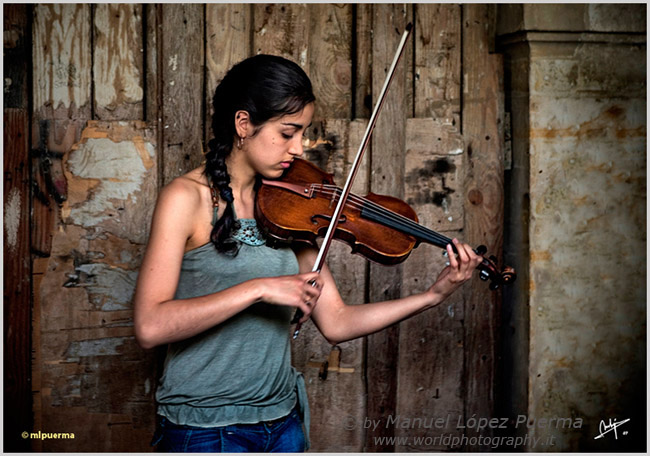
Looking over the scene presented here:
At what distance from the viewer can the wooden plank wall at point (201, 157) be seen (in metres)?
2.54

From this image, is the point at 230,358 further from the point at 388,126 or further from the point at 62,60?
the point at 62,60

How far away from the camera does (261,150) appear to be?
1815 mm

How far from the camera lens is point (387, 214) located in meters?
1.97

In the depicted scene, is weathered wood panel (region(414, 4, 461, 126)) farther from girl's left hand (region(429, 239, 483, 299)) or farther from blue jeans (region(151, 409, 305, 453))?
blue jeans (region(151, 409, 305, 453))

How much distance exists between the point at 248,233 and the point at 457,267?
626 mm

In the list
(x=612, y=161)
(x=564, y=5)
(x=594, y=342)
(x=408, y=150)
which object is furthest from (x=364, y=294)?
(x=564, y=5)

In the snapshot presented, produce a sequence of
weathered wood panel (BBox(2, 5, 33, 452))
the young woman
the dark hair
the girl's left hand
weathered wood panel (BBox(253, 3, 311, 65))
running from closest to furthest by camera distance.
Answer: the young woman < the dark hair < the girl's left hand < weathered wood panel (BBox(2, 5, 33, 452)) < weathered wood panel (BBox(253, 3, 311, 65))

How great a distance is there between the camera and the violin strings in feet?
6.40

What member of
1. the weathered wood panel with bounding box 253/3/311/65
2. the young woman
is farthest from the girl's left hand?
the weathered wood panel with bounding box 253/3/311/65

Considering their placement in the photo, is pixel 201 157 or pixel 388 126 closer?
pixel 201 157

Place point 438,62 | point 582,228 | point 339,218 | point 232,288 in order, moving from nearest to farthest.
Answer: point 232,288 → point 339,218 → point 582,228 → point 438,62

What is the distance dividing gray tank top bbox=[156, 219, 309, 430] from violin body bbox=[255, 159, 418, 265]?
0.23 ft

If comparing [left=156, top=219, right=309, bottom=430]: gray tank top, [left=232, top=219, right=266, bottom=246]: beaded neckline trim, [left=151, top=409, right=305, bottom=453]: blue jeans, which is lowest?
[left=151, top=409, right=305, bottom=453]: blue jeans
